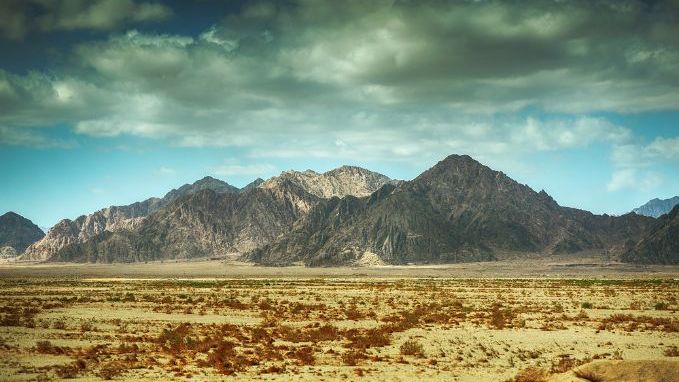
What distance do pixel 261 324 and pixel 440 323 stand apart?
1212 cm

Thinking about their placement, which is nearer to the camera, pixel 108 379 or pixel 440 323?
→ pixel 108 379

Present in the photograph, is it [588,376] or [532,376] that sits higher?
[588,376]

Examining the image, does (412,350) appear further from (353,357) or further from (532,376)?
(532,376)

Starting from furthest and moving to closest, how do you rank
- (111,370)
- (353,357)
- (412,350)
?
(412,350) < (353,357) < (111,370)

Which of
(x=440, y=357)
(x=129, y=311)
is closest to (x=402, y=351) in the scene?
(x=440, y=357)

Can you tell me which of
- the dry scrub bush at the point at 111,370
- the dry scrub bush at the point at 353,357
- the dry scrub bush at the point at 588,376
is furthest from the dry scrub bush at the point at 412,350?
the dry scrub bush at the point at 111,370

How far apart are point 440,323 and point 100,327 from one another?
872 inches

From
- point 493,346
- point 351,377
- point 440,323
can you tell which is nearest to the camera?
point 351,377

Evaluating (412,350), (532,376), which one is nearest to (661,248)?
(412,350)

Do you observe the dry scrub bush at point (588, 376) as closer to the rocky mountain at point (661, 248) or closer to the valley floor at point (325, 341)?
the valley floor at point (325, 341)

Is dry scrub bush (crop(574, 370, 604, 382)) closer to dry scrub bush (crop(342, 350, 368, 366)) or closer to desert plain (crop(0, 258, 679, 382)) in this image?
desert plain (crop(0, 258, 679, 382))

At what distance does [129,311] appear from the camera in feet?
148

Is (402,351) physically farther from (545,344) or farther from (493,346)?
(545,344)

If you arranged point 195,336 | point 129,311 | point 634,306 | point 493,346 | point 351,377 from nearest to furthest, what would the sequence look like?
point 351,377 < point 493,346 < point 195,336 < point 129,311 < point 634,306
